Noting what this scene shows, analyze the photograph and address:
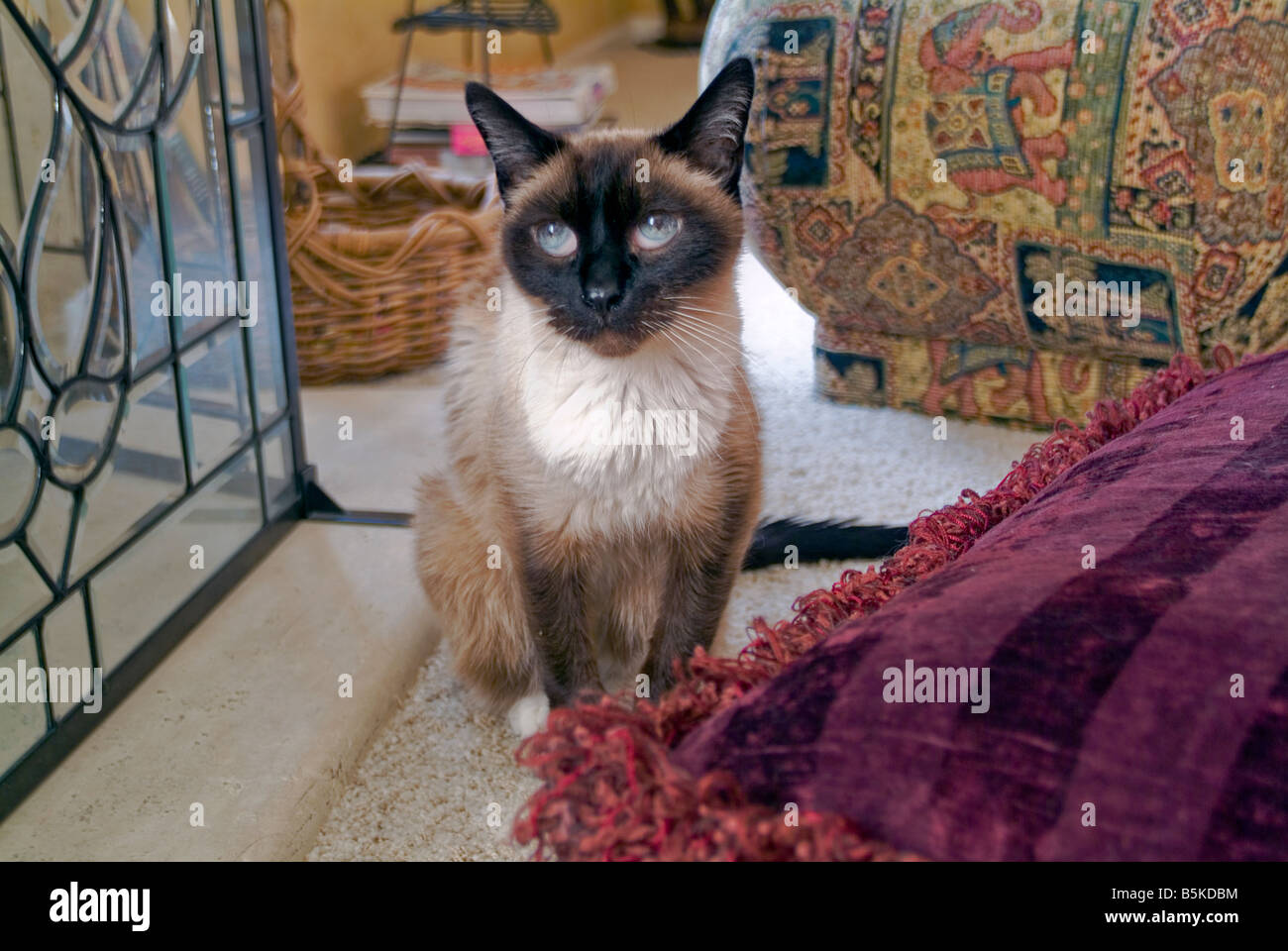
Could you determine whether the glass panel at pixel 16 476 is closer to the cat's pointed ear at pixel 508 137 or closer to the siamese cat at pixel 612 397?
the siamese cat at pixel 612 397

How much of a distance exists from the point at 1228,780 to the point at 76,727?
1.36 meters

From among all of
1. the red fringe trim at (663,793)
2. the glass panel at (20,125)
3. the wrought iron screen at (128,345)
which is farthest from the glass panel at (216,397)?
the red fringe trim at (663,793)

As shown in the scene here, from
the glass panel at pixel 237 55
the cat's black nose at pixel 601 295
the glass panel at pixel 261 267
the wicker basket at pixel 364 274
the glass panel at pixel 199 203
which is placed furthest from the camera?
the wicker basket at pixel 364 274

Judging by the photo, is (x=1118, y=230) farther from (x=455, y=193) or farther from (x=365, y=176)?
(x=365, y=176)

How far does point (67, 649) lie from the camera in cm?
146

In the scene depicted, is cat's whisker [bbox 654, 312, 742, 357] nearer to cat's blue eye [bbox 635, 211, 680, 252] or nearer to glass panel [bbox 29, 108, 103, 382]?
cat's blue eye [bbox 635, 211, 680, 252]

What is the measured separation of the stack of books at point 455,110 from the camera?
362 centimetres

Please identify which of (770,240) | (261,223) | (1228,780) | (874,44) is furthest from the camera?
(770,240)

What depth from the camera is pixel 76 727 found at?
1.47 metres

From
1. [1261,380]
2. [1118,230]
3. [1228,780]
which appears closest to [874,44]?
[1118,230]

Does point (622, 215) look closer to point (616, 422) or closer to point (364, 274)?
point (616, 422)

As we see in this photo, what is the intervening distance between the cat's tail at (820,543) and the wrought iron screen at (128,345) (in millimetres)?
870

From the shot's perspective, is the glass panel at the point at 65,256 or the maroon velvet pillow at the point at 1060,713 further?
the glass panel at the point at 65,256
